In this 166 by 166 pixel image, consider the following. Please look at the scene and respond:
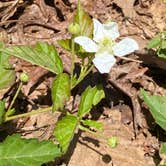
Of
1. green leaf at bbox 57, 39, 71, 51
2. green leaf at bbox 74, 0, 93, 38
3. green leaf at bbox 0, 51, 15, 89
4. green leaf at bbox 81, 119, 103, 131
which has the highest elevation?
green leaf at bbox 74, 0, 93, 38

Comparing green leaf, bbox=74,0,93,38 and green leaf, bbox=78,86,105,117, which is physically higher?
green leaf, bbox=74,0,93,38

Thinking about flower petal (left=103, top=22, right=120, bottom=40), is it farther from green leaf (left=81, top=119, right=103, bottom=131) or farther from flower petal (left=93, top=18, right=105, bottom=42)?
green leaf (left=81, top=119, right=103, bottom=131)

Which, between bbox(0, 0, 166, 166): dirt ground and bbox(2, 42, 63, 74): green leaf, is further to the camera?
bbox(0, 0, 166, 166): dirt ground

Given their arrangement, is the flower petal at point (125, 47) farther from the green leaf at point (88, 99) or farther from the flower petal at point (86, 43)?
the green leaf at point (88, 99)

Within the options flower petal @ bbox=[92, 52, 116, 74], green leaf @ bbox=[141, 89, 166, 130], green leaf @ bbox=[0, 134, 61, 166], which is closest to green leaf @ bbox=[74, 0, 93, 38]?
flower petal @ bbox=[92, 52, 116, 74]

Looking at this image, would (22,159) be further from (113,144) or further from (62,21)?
(62,21)

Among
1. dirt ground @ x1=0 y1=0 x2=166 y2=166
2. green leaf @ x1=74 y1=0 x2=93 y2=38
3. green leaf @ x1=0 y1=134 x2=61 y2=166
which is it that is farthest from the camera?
dirt ground @ x1=0 y1=0 x2=166 y2=166
